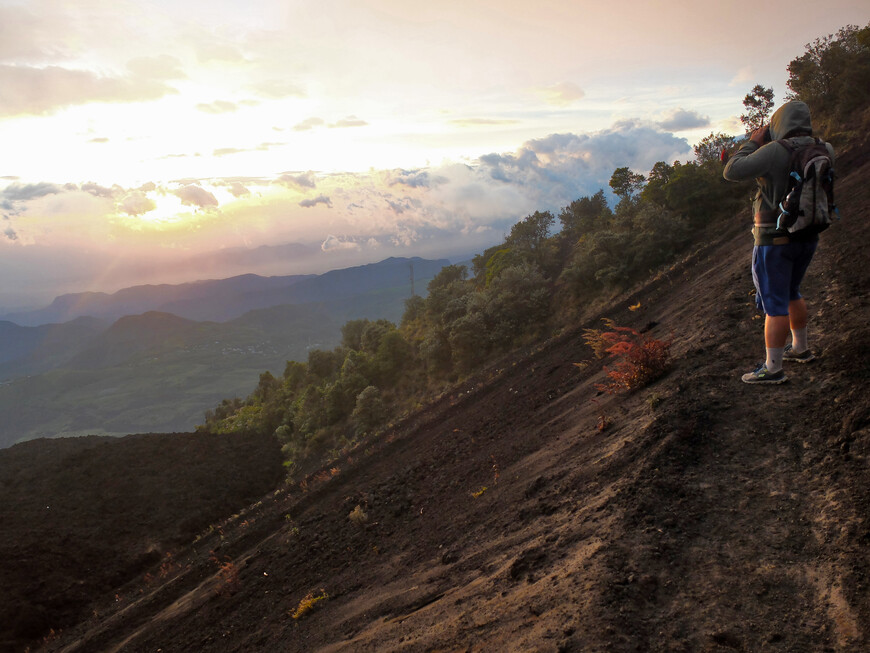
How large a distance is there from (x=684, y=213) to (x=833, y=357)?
21.5 m

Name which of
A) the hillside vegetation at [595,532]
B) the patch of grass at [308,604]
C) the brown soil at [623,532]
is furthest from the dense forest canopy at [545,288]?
the patch of grass at [308,604]

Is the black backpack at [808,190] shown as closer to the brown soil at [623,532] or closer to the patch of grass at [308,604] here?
the brown soil at [623,532]

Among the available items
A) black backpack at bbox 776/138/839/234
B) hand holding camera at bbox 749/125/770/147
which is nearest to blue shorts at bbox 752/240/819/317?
black backpack at bbox 776/138/839/234

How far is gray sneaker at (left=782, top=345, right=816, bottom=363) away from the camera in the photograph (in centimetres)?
504

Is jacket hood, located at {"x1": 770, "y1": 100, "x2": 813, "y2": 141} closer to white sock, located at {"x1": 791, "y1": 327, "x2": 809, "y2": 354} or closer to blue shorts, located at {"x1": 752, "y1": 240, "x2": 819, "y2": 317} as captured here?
blue shorts, located at {"x1": 752, "y1": 240, "x2": 819, "y2": 317}

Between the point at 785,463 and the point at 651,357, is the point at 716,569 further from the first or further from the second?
the point at 651,357

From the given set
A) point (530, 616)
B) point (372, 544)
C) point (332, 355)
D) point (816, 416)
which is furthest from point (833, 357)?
point (332, 355)

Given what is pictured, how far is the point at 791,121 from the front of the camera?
15.2ft

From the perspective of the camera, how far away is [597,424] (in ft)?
21.7

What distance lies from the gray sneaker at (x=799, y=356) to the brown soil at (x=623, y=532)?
0.31ft

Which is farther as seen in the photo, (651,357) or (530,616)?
(651,357)

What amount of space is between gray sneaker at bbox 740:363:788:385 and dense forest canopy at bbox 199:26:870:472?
1727 cm

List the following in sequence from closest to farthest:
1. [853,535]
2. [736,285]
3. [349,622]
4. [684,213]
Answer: [853,535] → [349,622] → [736,285] → [684,213]

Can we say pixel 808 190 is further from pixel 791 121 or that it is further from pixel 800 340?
pixel 800 340
